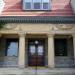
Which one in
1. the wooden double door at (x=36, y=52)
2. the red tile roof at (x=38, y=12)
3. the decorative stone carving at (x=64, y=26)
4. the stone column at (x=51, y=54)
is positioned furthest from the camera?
the wooden double door at (x=36, y=52)

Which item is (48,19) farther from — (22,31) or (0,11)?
(0,11)

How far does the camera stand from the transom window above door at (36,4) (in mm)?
21141

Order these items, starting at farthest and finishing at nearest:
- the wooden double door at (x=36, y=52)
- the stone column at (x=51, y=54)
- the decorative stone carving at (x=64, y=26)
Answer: the wooden double door at (x=36, y=52) < the decorative stone carving at (x=64, y=26) < the stone column at (x=51, y=54)

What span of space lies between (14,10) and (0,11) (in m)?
1.32

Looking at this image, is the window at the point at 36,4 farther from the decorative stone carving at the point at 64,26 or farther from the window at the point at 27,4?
the decorative stone carving at the point at 64,26

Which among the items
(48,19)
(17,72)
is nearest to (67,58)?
(48,19)

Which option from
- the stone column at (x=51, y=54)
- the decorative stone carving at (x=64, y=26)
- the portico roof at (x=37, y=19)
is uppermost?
the portico roof at (x=37, y=19)

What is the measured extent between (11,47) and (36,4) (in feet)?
14.9

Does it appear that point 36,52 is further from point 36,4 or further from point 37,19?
point 36,4

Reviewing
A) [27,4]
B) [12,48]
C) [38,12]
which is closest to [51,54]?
[38,12]

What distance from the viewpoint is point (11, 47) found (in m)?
21.4

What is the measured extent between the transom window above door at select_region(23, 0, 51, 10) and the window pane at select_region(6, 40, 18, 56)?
10.9 ft

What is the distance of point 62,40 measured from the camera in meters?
21.5

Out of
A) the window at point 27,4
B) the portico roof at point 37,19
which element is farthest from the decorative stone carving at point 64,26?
the window at point 27,4
